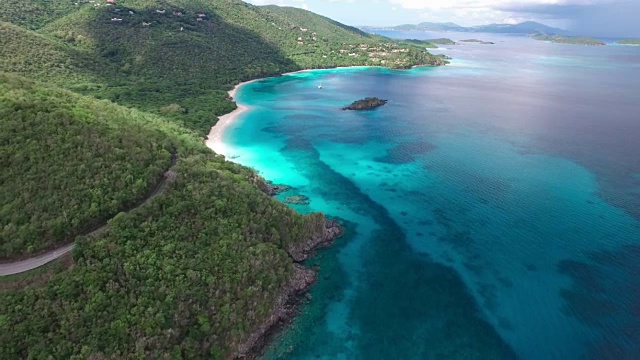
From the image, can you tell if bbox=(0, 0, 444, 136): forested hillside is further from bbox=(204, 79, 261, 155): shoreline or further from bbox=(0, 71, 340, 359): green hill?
bbox=(0, 71, 340, 359): green hill

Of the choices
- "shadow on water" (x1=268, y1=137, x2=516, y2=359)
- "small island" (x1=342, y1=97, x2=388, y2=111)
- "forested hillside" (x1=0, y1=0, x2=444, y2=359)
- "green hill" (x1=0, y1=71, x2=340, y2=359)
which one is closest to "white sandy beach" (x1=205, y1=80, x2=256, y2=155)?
"forested hillside" (x1=0, y1=0, x2=444, y2=359)

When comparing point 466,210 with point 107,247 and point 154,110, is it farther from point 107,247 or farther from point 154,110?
point 154,110

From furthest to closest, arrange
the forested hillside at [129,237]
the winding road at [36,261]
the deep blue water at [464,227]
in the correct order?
the deep blue water at [464,227]
the winding road at [36,261]
the forested hillside at [129,237]

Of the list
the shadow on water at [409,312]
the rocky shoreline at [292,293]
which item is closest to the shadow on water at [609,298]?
the shadow on water at [409,312]

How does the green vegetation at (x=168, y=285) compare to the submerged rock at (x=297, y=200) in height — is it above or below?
above

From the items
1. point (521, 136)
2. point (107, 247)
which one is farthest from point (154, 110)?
point (521, 136)

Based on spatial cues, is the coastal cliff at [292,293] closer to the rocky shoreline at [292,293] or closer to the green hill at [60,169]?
the rocky shoreline at [292,293]
